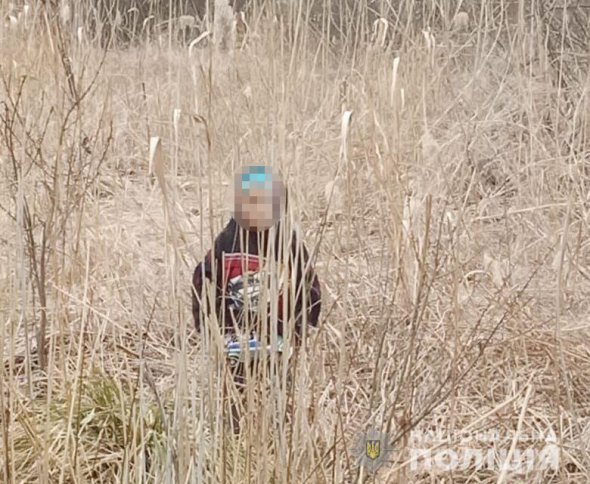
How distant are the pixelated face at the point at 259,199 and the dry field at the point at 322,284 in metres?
0.04

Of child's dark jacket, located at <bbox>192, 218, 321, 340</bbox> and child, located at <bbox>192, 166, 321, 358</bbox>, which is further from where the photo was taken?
child's dark jacket, located at <bbox>192, 218, 321, 340</bbox>

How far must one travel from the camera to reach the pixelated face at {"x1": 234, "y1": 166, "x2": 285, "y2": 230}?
0.97 metres

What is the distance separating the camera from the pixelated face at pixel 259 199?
97 centimetres

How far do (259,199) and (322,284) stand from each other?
57 centimetres

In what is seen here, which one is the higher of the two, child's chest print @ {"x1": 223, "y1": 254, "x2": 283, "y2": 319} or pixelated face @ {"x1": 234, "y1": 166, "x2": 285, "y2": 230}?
pixelated face @ {"x1": 234, "y1": 166, "x2": 285, "y2": 230}

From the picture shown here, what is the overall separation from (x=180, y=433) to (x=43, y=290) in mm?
557

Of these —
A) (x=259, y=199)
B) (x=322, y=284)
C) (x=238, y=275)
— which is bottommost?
(x=322, y=284)

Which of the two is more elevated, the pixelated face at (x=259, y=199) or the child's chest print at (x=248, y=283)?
the pixelated face at (x=259, y=199)

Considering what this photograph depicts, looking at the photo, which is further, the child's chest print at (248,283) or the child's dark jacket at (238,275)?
the child's dark jacket at (238,275)

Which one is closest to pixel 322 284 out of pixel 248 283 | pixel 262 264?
pixel 248 283

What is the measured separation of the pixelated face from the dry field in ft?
0.12

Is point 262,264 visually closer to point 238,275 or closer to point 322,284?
point 238,275

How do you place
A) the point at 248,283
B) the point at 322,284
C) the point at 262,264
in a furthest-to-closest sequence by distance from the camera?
1. the point at 322,284
2. the point at 248,283
3. the point at 262,264

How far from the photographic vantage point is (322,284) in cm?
155
